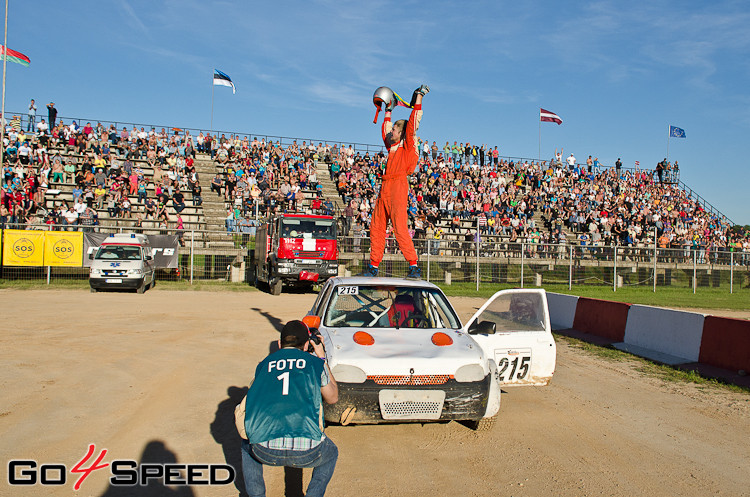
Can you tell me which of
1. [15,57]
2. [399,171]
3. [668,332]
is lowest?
[668,332]

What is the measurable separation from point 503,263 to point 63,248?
696 inches

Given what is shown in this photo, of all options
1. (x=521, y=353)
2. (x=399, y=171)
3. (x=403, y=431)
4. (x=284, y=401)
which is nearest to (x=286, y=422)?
(x=284, y=401)

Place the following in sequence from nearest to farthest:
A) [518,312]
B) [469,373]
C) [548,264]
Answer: [469,373], [518,312], [548,264]

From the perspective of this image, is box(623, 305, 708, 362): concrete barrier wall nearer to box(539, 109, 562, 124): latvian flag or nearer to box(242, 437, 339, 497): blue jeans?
box(242, 437, 339, 497): blue jeans

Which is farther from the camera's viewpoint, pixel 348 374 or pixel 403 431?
pixel 403 431

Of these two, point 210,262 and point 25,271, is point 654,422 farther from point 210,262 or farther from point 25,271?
point 25,271

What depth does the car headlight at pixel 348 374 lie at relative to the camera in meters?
5.09

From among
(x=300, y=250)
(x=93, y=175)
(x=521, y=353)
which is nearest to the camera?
(x=521, y=353)

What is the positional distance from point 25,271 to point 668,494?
23317 mm

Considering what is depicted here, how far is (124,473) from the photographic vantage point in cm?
468

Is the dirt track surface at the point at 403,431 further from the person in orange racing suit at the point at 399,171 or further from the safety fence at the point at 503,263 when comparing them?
the safety fence at the point at 503,263

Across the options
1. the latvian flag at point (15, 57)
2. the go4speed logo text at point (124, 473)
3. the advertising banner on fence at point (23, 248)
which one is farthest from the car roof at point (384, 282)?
the latvian flag at point (15, 57)

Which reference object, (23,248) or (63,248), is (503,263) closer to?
(63,248)

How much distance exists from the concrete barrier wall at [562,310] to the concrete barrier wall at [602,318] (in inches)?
7.8
